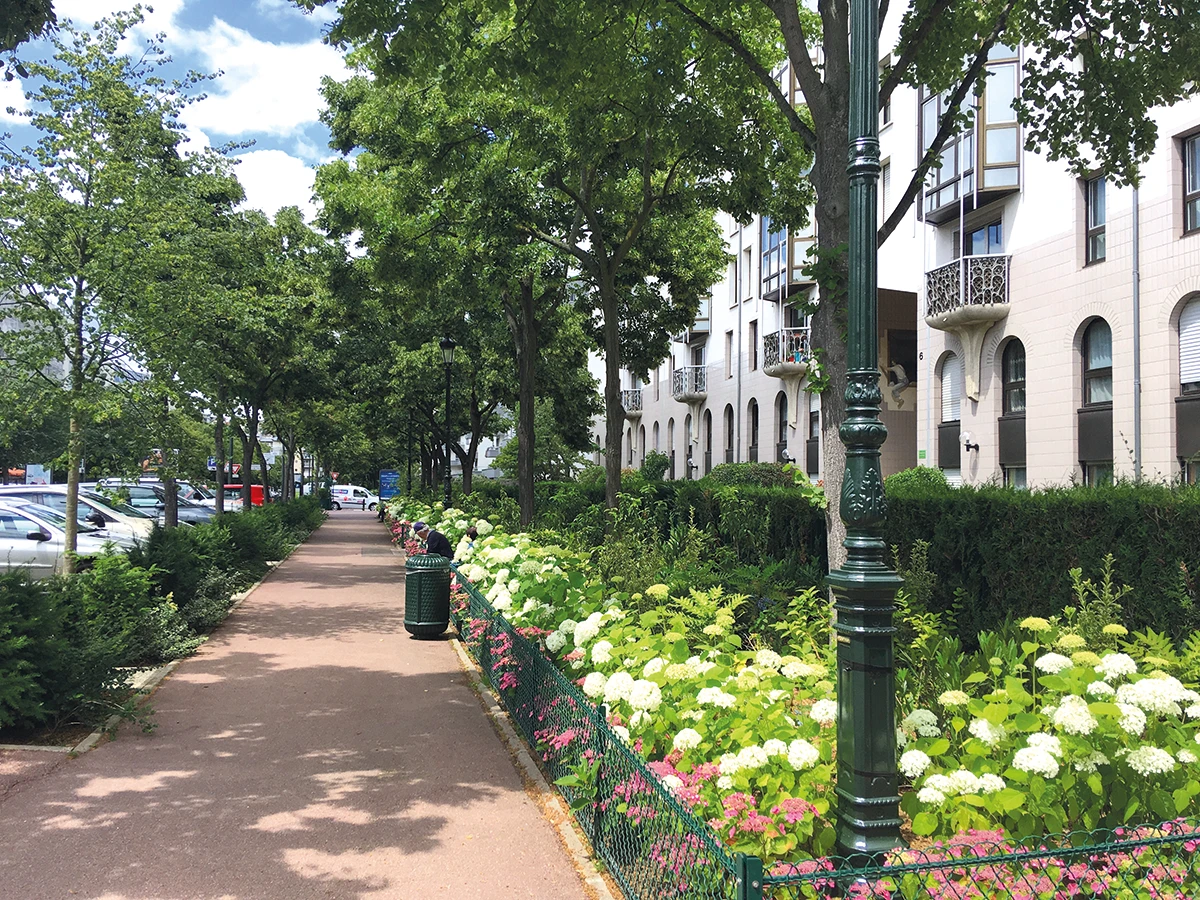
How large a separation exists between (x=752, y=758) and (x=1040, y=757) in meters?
1.06

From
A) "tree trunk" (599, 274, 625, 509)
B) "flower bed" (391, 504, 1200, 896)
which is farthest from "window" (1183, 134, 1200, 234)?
"flower bed" (391, 504, 1200, 896)

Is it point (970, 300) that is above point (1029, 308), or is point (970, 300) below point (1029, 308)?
above

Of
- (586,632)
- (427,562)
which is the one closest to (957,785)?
(586,632)

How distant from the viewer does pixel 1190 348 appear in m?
16.3

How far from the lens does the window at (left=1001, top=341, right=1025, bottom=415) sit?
21.2m

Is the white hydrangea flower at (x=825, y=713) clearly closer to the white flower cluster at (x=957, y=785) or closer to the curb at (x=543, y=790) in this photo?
the white flower cluster at (x=957, y=785)

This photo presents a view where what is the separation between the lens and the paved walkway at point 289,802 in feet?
15.4

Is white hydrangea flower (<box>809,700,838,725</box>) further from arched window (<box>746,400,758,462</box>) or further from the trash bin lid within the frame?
arched window (<box>746,400,758,462</box>)

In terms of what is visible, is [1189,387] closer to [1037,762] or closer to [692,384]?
[1037,762]

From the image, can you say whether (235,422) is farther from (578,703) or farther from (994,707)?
(994,707)

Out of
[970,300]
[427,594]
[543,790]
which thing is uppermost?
[970,300]

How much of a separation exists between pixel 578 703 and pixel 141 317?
8.48 metres

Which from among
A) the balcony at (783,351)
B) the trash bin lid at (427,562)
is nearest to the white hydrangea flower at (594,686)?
the trash bin lid at (427,562)

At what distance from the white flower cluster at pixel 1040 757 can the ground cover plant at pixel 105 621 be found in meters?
6.64
